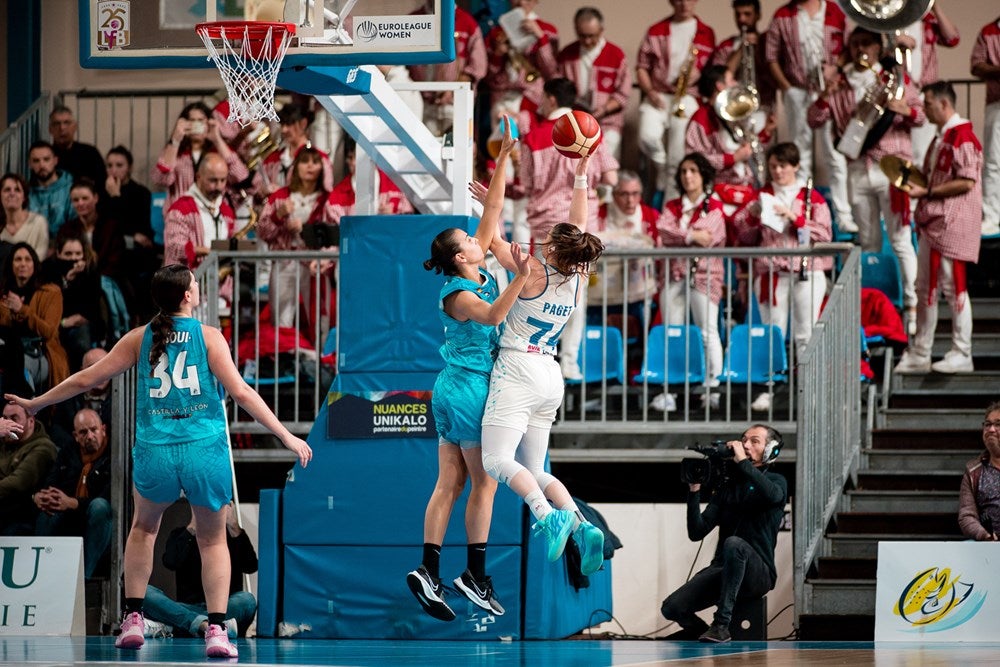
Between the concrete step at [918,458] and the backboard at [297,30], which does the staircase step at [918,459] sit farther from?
the backboard at [297,30]

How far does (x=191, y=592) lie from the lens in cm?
1068

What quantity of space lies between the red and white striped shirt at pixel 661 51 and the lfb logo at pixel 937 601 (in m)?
6.39

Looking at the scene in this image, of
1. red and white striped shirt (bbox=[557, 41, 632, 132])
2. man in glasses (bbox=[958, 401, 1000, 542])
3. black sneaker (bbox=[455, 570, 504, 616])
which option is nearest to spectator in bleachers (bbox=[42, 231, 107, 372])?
red and white striped shirt (bbox=[557, 41, 632, 132])

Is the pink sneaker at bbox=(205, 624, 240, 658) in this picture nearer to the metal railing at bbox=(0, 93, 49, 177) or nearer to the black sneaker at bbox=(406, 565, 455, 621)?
the black sneaker at bbox=(406, 565, 455, 621)

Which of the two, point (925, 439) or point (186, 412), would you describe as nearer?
point (186, 412)

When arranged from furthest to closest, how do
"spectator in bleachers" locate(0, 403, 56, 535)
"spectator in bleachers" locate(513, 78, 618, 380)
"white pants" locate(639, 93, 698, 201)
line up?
"white pants" locate(639, 93, 698, 201), "spectator in bleachers" locate(513, 78, 618, 380), "spectator in bleachers" locate(0, 403, 56, 535)

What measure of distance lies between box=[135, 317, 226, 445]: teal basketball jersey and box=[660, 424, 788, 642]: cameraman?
3.69m

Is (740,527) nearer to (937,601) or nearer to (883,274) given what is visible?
(937,601)

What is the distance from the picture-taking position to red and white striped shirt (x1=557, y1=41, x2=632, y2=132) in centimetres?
1520

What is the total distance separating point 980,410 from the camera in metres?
12.5

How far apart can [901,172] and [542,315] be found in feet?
18.4

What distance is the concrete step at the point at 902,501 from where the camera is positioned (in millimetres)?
11773

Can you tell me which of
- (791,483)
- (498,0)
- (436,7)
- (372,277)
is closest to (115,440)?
(372,277)

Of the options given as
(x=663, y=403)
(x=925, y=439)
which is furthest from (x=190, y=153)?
(x=925, y=439)
